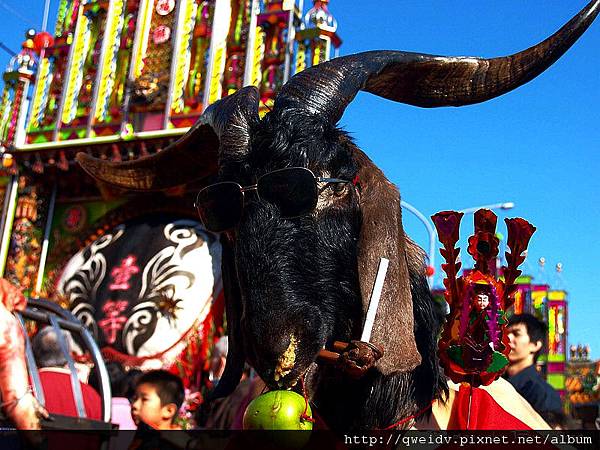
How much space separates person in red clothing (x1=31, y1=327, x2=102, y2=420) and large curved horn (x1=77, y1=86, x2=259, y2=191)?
2.22 m

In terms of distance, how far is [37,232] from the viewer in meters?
11.1

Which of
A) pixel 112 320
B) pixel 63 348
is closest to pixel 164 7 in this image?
pixel 112 320

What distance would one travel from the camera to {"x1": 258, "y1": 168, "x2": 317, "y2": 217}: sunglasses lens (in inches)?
61.7

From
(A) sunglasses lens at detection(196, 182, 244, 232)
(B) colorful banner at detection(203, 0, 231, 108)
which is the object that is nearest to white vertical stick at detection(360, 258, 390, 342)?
(A) sunglasses lens at detection(196, 182, 244, 232)

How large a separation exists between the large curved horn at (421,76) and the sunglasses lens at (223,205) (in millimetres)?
243

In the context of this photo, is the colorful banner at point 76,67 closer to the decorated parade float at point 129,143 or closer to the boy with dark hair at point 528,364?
the decorated parade float at point 129,143

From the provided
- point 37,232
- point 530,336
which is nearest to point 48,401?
point 530,336

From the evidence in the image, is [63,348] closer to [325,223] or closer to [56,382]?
[56,382]

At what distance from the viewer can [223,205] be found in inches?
66.2

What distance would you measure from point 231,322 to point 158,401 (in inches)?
119

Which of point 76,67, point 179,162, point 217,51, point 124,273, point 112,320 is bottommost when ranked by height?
point 179,162

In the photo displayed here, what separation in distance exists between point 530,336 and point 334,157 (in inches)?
130

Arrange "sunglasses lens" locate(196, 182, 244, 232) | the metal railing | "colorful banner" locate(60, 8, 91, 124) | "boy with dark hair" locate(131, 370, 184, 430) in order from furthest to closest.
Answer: "colorful banner" locate(60, 8, 91, 124) → "boy with dark hair" locate(131, 370, 184, 430) → the metal railing → "sunglasses lens" locate(196, 182, 244, 232)

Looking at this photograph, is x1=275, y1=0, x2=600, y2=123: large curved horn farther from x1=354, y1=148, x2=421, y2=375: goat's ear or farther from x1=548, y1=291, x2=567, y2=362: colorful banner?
x1=548, y1=291, x2=567, y2=362: colorful banner
